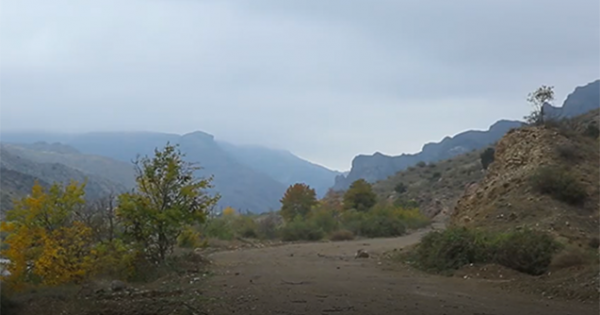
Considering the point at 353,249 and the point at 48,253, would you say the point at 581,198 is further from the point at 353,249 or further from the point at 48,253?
the point at 48,253

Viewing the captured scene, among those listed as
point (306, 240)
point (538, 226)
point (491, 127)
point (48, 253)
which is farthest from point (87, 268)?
point (491, 127)

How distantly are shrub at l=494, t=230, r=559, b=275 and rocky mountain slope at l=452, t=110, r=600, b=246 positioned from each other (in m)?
2.26

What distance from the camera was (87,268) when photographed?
58.0 feet

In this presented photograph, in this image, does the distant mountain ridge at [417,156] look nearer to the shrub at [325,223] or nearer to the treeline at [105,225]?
the shrub at [325,223]

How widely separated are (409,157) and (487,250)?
551 ft

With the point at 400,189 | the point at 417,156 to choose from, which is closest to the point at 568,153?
the point at 400,189

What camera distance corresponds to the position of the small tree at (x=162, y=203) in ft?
64.4

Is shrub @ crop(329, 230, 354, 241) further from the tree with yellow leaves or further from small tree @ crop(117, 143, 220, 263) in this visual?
the tree with yellow leaves

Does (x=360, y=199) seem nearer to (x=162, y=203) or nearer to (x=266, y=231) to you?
(x=266, y=231)

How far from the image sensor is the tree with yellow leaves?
56.7ft

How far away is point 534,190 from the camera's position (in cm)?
2425

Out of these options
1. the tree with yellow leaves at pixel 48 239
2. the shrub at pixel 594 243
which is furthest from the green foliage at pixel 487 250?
the tree with yellow leaves at pixel 48 239

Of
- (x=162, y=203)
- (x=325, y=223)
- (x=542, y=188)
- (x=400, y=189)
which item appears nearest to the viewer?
(x=162, y=203)

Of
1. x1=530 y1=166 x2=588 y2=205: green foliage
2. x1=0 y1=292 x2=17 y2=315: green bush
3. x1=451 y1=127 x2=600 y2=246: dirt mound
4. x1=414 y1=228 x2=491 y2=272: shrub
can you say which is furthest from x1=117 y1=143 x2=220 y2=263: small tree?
x1=530 y1=166 x2=588 y2=205: green foliage
